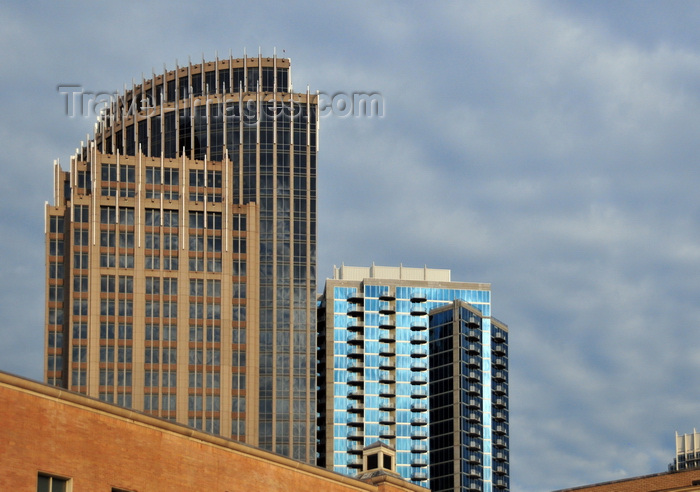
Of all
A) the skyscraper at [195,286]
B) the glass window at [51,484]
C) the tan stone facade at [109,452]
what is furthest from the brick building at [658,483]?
the skyscraper at [195,286]

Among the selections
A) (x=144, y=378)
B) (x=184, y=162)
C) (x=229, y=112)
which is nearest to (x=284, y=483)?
(x=144, y=378)

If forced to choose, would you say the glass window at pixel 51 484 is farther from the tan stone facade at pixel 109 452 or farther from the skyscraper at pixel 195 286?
the skyscraper at pixel 195 286

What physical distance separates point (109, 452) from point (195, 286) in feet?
385

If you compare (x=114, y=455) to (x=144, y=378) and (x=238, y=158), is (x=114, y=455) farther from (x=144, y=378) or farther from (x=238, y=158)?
(x=238, y=158)

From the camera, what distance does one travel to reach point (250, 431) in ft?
587

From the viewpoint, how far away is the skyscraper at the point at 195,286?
17662 centimetres

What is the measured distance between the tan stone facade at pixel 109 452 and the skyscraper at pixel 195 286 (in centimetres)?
10504

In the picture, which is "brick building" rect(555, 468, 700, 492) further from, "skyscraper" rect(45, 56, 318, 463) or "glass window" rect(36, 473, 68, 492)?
"skyscraper" rect(45, 56, 318, 463)

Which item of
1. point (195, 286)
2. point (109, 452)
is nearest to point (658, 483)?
point (109, 452)

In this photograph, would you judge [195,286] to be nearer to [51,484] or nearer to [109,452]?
[109,452]

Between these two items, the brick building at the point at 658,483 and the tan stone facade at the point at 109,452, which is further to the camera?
the brick building at the point at 658,483

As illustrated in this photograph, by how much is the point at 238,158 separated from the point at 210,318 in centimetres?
2696

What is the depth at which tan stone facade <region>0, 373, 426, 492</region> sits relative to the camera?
59.7 meters

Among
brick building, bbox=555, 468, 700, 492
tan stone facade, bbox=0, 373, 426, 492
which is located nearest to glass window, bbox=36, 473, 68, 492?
tan stone facade, bbox=0, 373, 426, 492
